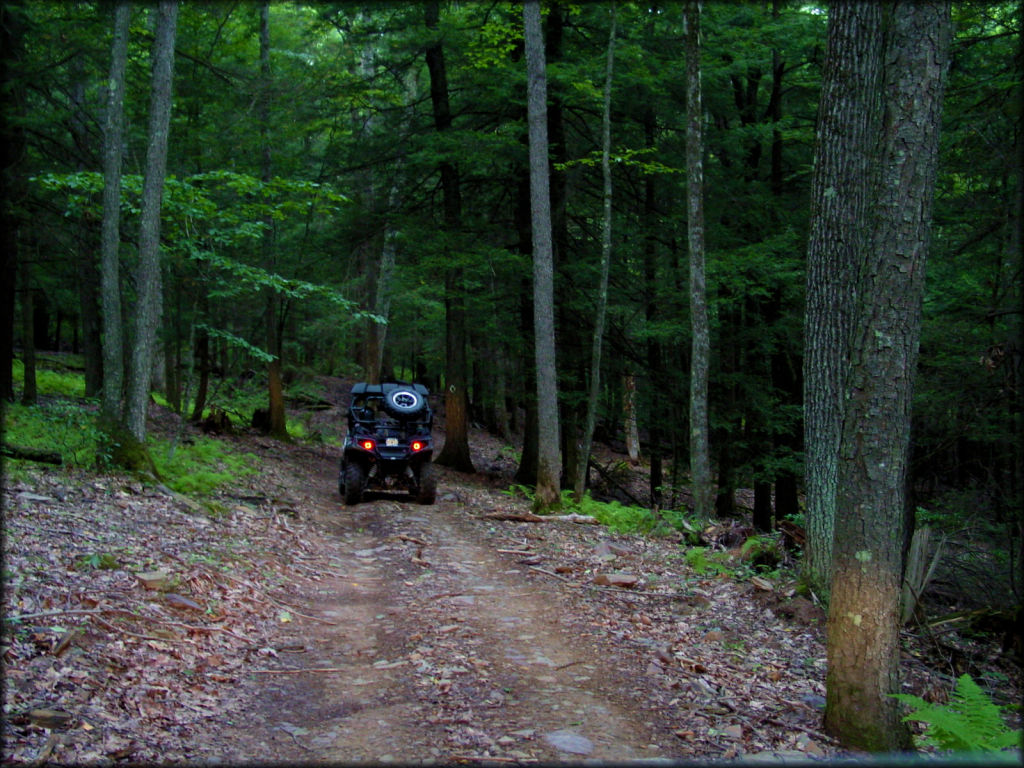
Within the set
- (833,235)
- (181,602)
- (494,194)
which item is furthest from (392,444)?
(494,194)

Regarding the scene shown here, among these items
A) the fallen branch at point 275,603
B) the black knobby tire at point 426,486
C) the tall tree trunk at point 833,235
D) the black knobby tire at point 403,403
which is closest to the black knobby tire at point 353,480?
the black knobby tire at point 426,486

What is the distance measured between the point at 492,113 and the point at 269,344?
7953mm

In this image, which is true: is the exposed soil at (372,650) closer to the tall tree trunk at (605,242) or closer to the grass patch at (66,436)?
the grass patch at (66,436)

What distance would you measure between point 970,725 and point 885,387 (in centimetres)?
178

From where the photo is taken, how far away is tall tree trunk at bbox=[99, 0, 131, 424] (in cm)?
961

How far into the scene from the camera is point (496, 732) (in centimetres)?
390

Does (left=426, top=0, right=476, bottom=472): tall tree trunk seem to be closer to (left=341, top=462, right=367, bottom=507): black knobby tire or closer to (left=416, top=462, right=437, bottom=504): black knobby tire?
(left=416, top=462, right=437, bottom=504): black knobby tire

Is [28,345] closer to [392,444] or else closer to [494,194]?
[392,444]

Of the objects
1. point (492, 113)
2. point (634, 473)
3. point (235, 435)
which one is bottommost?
point (634, 473)

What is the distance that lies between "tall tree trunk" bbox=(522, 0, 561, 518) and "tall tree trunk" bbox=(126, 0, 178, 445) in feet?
17.5

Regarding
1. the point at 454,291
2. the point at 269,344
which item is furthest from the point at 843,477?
the point at 269,344

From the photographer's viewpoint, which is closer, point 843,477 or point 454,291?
point 843,477

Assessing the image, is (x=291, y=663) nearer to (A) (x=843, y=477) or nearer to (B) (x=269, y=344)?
(A) (x=843, y=477)

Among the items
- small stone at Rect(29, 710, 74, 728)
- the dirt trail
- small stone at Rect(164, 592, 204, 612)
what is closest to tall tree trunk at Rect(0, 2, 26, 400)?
small stone at Rect(164, 592, 204, 612)
